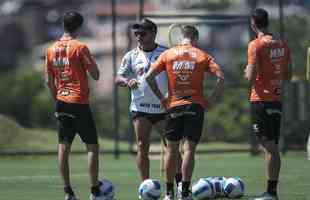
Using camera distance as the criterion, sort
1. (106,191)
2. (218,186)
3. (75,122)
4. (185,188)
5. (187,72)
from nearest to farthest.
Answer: (185,188) < (187,72) < (106,191) < (75,122) < (218,186)

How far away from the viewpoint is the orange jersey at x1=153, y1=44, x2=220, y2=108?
50.3 ft

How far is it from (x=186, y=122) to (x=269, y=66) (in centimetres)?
121

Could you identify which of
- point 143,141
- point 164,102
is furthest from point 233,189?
point 143,141

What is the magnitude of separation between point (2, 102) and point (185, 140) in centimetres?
1722

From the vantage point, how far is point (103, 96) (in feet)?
107

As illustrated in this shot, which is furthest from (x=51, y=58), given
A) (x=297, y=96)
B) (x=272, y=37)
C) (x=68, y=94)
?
(x=297, y=96)

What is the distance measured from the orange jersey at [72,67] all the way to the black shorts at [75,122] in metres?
0.08

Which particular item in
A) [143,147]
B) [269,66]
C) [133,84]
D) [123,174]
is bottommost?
[123,174]

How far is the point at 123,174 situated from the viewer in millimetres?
20625

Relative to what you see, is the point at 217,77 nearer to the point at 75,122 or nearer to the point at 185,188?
the point at 185,188

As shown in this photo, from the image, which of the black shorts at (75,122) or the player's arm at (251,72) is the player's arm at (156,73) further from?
the player's arm at (251,72)

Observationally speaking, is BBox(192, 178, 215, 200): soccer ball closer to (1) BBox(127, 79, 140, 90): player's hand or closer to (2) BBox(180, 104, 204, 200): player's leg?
(2) BBox(180, 104, 204, 200): player's leg

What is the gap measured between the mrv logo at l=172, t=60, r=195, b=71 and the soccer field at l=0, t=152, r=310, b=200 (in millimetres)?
1862

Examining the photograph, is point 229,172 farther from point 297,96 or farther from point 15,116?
point 15,116
